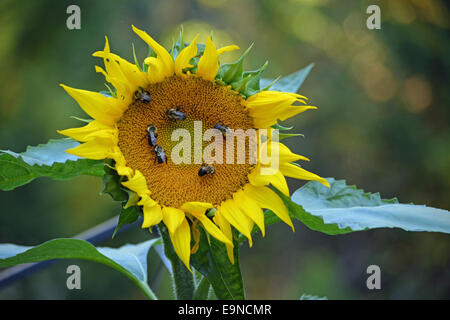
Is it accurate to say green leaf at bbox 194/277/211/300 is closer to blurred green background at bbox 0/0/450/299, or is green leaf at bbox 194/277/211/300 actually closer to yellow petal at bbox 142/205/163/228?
yellow petal at bbox 142/205/163/228

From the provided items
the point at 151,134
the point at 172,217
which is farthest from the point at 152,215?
the point at 151,134

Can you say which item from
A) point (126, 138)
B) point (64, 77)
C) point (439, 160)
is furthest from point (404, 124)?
point (126, 138)

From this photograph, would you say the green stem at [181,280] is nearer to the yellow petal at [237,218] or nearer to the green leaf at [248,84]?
the yellow petal at [237,218]

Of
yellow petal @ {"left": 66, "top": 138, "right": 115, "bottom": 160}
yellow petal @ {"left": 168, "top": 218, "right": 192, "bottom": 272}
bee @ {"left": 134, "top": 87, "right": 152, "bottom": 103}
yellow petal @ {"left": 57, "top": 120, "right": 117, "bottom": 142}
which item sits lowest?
yellow petal @ {"left": 168, "top": 218, "right": 192, "bottom": 272}

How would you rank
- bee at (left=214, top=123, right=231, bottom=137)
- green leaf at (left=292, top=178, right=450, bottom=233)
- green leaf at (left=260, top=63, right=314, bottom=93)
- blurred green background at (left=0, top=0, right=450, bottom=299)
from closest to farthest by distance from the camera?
1. green leaf at (left=292, top=178, right=450, bottom=233)
2. bee at (left=214, top=123, right=231, bottom=137)
3. green leaf at (left=260, top=63, right=314, bottom=93)
4. blurred green background at (left=0, top=0, right=450, bottom=299)

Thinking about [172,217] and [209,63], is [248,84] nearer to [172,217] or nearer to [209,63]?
[209,63]

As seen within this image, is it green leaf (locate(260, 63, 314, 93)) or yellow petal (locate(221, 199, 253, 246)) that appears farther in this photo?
green leaf (locate(260, 63, 314, 93))

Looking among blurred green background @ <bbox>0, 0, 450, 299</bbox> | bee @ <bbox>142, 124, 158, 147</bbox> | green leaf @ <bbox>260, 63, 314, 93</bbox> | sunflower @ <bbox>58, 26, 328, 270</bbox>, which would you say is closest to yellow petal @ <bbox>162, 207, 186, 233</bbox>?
sunflower @ <bbox>58, 26, 328, 270</bbox>
